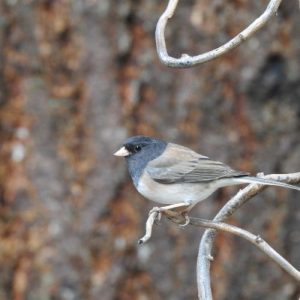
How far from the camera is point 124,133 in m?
3.88

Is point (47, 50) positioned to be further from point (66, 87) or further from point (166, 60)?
point (166, 60)

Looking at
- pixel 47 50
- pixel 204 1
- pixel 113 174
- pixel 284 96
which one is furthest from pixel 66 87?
pixel 284 96

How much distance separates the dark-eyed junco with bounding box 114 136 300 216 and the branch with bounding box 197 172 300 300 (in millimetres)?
283

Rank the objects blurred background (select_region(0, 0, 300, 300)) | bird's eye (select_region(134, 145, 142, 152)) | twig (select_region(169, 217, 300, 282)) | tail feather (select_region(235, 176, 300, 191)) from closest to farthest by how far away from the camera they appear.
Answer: twig (select_region(169, 217, 300, 282)), tail feather (select_region(235, 176, 300, 191)), bird's eye (select_region(134, 145, 142, 152)), blurred background (select_region(0, 0, 300, 300))

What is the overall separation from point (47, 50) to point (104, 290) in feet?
3.58

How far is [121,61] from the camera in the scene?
3.90m

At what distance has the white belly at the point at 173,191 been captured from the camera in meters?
2.96

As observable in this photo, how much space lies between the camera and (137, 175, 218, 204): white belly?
2.96 metres

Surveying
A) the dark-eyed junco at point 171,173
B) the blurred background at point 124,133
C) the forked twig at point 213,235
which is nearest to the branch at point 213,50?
the forked twig at point 213,235

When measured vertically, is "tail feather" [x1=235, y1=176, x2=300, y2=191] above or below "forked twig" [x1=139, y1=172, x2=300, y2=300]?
above

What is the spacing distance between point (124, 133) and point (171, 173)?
2.68 feet

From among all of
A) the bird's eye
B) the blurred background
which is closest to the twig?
the bird's eye

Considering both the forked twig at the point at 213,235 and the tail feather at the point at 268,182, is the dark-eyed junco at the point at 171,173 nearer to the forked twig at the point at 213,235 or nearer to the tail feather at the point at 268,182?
the tail feather at the point at 268,182

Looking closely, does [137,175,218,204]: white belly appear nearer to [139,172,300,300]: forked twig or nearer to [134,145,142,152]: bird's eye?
[134,145,142,152]: bird's eye
